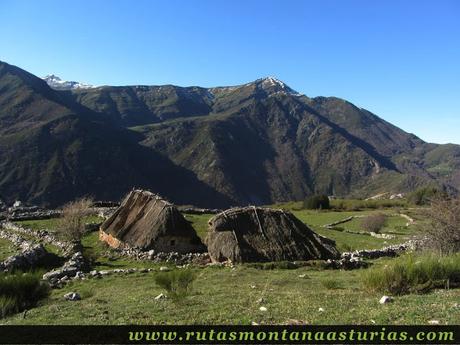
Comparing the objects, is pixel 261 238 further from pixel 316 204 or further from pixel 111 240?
pixel 316 204

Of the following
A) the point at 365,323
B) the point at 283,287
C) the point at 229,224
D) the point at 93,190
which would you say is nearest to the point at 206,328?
the point at 365,323

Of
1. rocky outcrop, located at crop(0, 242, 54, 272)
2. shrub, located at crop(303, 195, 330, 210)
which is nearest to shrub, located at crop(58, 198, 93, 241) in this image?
rocky outcrop, located at crop(0, 242, 54, 272)

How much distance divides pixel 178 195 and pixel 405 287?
175017 mm

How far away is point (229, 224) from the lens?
2500 centimetres

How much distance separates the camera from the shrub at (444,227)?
2006 cm

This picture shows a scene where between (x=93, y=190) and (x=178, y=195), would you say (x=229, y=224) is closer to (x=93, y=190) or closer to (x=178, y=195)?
(x=93, y=190)

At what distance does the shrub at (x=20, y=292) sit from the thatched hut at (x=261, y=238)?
1168 centimetres

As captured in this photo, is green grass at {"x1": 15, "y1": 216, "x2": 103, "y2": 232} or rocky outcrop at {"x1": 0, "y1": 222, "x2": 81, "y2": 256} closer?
rocky outcrop at {"x1": 0, "y1": 222, "x2": 81, "y2": 256}

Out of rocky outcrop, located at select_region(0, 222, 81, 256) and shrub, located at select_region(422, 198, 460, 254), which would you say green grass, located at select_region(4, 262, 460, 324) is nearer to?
shrub, located at select_region(422, 198, 460, 254)

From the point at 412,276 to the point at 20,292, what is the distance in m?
10.4

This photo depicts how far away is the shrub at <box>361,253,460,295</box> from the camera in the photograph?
12.3 m

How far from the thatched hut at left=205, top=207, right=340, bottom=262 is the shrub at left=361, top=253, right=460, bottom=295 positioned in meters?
10.8

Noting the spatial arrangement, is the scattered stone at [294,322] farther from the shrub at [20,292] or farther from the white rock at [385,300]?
Result: the shrub at [20,292]

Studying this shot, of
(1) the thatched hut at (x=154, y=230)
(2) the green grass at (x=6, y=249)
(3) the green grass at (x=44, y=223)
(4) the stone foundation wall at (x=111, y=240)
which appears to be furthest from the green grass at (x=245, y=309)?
(3) the green grass at (x=44, y=223)
